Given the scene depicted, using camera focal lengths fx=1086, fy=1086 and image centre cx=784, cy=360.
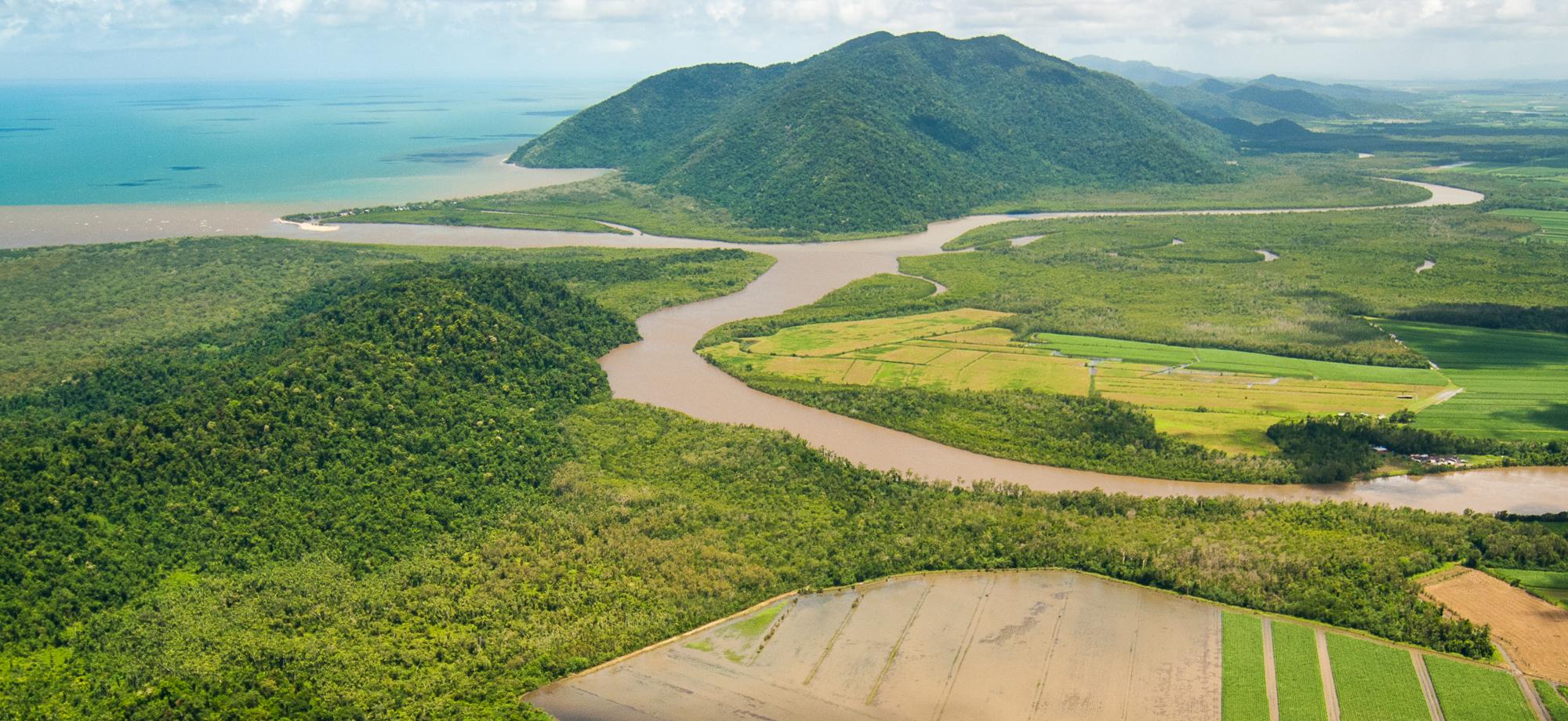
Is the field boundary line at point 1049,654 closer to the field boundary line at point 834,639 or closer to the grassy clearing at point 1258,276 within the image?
the field boundary line at point 834,639

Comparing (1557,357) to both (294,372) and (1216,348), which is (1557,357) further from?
(294,372)

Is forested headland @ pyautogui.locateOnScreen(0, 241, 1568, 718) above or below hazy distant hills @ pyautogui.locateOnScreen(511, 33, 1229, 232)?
below

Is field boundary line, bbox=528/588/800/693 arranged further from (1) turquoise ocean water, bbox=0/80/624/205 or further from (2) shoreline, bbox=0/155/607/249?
(1) turquoise ocean water, bbox=0/80/624/205

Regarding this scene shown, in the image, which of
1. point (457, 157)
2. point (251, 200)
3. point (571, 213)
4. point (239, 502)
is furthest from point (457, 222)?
point (239, 502)

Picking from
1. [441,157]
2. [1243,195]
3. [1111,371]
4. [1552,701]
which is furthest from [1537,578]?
[441,157]

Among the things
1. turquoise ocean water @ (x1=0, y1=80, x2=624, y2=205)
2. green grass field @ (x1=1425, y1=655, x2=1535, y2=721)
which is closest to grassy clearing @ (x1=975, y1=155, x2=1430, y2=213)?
turquoise ocean water @ (x1=0, y1=80, x2=624, y2=205)

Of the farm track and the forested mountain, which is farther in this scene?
the farm track

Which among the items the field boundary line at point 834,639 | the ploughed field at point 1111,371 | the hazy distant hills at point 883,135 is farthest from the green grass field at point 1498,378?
the hazy distant hills at point 883,135
